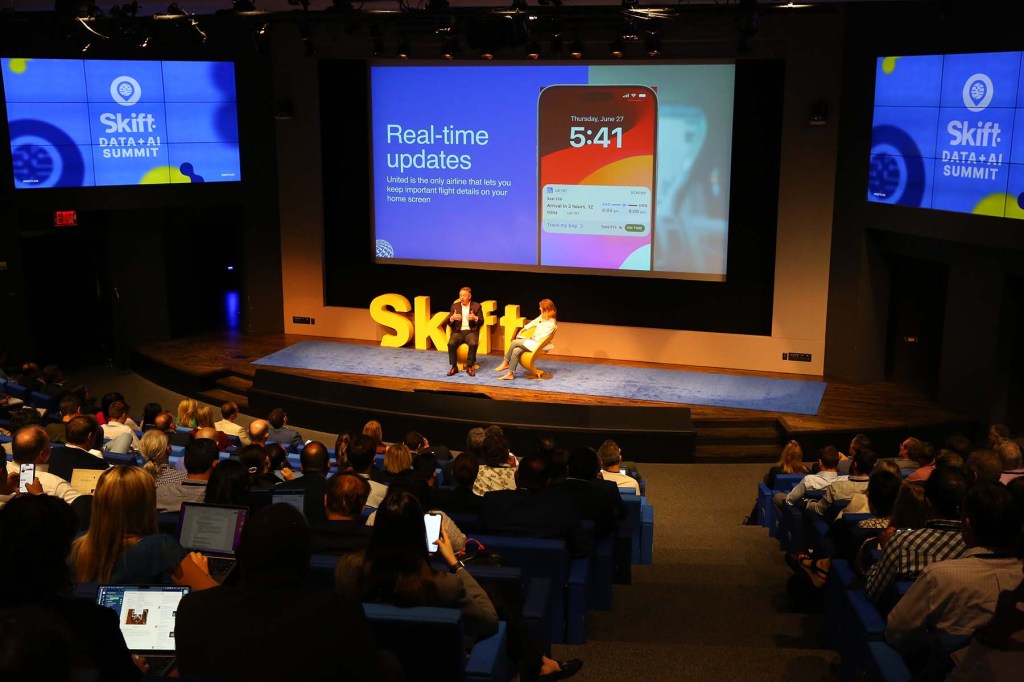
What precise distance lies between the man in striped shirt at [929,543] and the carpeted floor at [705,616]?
1.84ft

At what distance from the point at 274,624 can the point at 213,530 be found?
1417mm

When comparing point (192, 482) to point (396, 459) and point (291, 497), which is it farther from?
point (396, 459)

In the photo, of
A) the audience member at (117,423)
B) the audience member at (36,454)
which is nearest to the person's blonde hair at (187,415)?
the audience member at (117,423)

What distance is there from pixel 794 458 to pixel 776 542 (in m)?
0.68

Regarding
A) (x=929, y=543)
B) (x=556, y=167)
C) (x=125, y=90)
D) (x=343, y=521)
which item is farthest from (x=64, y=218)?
(x=929, y=543)

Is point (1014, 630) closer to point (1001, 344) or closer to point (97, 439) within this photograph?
point (97, 439)

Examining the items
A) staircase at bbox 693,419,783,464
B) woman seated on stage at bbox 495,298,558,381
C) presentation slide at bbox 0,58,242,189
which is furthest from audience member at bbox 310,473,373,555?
presentation slide at bbox 0,58,242,189

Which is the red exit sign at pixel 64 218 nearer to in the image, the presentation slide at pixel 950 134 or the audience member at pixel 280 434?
the audience member at pixel 280 434

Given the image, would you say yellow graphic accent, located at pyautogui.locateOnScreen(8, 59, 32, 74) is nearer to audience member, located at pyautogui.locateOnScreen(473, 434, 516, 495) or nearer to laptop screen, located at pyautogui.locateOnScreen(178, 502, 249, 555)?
audience member, located at pyautogui.locateOnScreen(473, 434, 516, 495)

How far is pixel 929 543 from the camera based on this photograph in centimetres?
360

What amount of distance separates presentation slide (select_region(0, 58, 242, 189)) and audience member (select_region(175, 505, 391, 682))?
9.89 metres

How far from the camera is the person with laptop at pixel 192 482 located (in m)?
4.66

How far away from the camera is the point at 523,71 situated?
11.5 m

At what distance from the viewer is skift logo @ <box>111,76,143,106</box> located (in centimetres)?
1121
